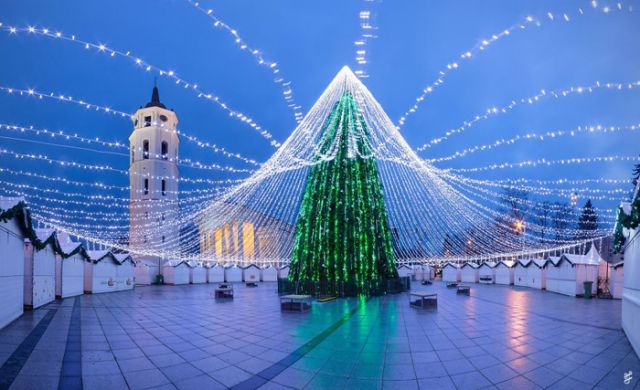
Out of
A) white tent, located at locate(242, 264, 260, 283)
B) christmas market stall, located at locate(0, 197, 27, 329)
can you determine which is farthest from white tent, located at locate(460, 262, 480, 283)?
christmas market stall, located at locate(0, 197, 27, 329)

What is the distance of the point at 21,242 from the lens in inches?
408

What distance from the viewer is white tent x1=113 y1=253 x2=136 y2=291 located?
21875 millimetres

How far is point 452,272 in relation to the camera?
3247 cm

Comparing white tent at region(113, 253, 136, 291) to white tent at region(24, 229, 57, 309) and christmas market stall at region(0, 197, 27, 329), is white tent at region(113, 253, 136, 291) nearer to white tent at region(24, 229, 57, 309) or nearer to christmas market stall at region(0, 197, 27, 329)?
white tent at region(24, 229, 57, 309)

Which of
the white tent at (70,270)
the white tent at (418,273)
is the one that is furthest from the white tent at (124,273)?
the white tent at (418,273)

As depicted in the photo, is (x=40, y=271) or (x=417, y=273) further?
(x=417, y=273)

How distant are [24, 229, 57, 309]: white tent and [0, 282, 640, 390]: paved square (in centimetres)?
130

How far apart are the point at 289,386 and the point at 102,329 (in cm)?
588

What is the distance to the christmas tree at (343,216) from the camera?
16.5 meters

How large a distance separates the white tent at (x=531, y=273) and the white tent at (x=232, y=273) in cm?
2047

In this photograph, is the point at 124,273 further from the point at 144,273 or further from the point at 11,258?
the point at 11,258

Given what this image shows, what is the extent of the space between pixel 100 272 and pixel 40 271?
701cm

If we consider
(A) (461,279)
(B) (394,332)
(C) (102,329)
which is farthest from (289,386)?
(A) (461,279)

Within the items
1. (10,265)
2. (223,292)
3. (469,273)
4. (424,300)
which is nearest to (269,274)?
(469,273)
